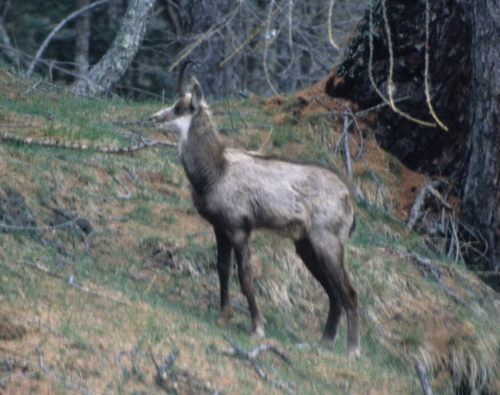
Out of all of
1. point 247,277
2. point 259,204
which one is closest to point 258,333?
point 247,277

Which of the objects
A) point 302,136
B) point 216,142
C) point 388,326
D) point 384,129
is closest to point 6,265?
point 216,142

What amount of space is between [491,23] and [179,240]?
396 centimetres

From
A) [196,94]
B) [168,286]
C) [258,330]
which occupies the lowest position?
[168,286]

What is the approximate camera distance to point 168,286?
7500mm

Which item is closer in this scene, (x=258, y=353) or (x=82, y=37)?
(x=258, y=353)

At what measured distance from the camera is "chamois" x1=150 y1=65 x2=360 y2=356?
6.78m

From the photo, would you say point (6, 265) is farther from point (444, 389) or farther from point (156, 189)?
point (444, 389)

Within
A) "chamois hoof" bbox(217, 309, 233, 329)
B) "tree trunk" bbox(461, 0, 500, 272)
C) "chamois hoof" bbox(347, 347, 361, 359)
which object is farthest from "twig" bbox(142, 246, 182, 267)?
"tree trunk" bbox(461, 0, 500, 272)

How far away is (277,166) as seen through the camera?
7.10 meters

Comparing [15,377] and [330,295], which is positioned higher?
[15,377]

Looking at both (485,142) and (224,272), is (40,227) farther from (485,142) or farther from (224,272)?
(485,142)

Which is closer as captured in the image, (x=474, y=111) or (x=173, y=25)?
(x=474, y=111)

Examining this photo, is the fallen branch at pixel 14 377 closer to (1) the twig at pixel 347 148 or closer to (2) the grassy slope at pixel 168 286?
(2) the grassy slope at pixel 168 286

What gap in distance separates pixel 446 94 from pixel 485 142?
146 centimetres
